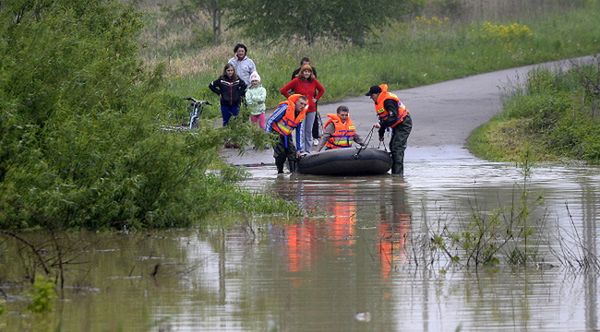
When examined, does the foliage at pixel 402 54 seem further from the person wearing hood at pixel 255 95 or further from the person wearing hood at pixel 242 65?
the person wearing hood at pixel 255 95

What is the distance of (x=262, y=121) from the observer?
82.9 ft

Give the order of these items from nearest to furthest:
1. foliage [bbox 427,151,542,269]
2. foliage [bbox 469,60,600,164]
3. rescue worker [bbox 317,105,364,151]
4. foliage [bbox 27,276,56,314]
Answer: foliage [bbox 27,276,56,314] < foliage [bbox 427,151,542,269] < rescue worker [bbox 317,105,364,151] < foliage [bbox 469,60,600,164]

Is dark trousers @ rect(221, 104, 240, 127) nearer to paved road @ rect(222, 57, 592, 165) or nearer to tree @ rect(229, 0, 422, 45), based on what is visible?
paved road @ rect(222, 57, 592, 165)

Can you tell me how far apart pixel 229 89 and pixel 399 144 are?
395 cm

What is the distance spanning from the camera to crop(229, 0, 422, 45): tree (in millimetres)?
40969

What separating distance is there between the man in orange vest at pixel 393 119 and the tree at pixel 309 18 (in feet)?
62.2

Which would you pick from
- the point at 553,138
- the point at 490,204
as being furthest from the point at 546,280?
the point at 553,138

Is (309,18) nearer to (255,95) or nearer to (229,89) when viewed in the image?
(255,95)

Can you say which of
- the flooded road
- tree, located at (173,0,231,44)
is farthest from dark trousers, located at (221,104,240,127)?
tree, located at (173,0,231,44)

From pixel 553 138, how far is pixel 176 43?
22703 mm

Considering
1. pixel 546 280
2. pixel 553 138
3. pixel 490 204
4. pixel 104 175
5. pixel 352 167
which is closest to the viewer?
pixel 546 280

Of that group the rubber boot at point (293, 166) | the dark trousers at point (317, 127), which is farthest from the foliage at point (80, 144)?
the dark trousers at point (317, 127)

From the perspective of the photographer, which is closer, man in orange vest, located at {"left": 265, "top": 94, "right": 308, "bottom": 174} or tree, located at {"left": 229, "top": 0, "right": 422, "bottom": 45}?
man in orange vest, located at {"left": 265, "top": 94, "right": 308, "bottom": 174}

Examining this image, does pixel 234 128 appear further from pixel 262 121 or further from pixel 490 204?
pixel 262 121
